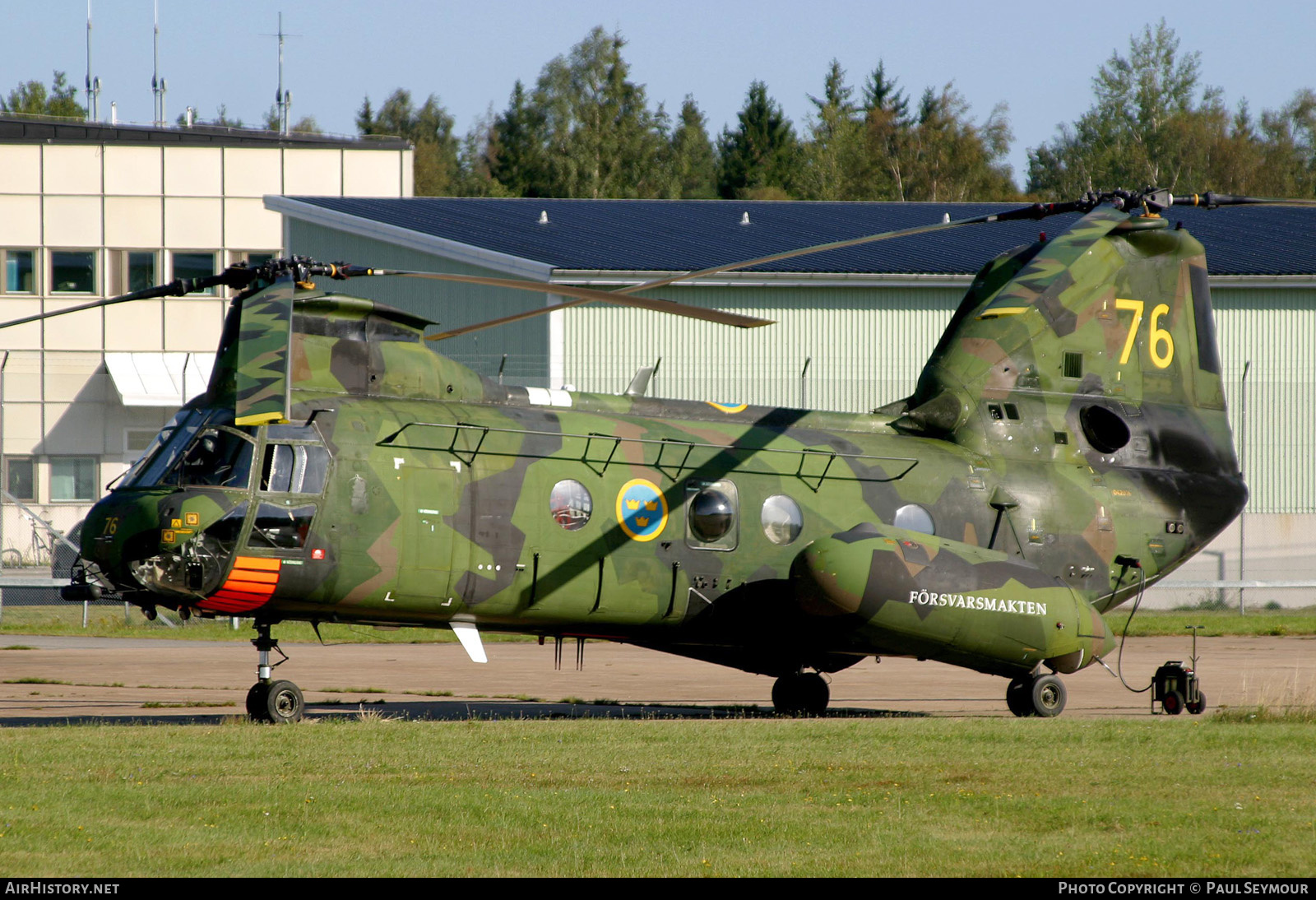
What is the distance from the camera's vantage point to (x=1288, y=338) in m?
35.0

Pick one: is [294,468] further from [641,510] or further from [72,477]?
[72,477]

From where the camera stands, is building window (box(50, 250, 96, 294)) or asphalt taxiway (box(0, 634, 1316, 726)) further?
building window (box(50, 250, 96, 294))

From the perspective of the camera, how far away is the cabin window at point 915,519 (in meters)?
17.8

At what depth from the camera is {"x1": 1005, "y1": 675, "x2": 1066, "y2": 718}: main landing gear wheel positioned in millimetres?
17281

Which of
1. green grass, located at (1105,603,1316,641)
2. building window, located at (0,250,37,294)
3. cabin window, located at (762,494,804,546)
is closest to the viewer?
cabin window, located at (762,494,804,546)

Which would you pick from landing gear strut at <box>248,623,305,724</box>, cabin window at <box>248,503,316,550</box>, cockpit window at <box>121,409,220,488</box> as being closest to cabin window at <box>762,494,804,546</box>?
cabin window at <box>248,503,316,550</box>

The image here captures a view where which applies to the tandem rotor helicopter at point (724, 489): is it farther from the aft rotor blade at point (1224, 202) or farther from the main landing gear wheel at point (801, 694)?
the aft rotor blade at point (1224, 202)

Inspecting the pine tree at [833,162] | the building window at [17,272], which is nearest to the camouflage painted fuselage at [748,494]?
the building window at [17,272]

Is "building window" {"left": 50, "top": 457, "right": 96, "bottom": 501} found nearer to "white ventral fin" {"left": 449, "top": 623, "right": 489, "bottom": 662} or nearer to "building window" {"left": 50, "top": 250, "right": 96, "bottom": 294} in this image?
"building window" {"left": 50, "top": 250, "right": 96, "bottom": 294}

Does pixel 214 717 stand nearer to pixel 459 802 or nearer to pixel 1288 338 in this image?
pixel 459 802

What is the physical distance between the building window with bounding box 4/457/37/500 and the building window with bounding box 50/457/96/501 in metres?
0.65

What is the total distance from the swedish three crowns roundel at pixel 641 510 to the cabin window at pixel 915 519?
296 cm
